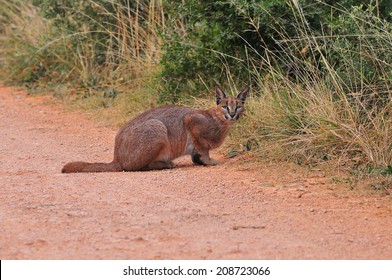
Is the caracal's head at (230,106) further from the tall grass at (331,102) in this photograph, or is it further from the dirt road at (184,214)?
the dirt road at (184,214)

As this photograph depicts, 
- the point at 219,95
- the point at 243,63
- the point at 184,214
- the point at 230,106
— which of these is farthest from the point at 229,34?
the point at 184,214

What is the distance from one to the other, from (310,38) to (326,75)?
0.77 m

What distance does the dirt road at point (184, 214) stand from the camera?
19.8 feet

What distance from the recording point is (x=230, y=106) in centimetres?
945

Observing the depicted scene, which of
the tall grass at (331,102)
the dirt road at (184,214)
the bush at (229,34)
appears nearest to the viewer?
the dirt road at (184,214)

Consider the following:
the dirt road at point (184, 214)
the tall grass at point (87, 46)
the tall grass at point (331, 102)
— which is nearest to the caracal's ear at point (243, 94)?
the tall grass at point (331, 102)

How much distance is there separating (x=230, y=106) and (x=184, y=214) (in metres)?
2.64

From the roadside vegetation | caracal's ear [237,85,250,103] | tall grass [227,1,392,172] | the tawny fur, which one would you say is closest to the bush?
the roadside vegetation

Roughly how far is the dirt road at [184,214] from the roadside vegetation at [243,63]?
1.82 ft

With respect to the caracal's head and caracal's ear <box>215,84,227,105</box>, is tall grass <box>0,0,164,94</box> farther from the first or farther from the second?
the caracal's head

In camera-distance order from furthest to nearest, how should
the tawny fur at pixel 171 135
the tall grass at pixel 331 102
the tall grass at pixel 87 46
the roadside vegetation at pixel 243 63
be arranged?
the tall grass at pixel 87 46
the tawny fur at pixel 171 135
the roadside vegetation at pixel 243 63
the tall grass at pixel 331 102

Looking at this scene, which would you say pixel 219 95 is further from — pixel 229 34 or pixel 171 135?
pixel 229 34

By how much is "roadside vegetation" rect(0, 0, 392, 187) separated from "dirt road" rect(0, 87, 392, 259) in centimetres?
55

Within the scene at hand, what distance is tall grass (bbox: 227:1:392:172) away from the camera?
8.65 metres
